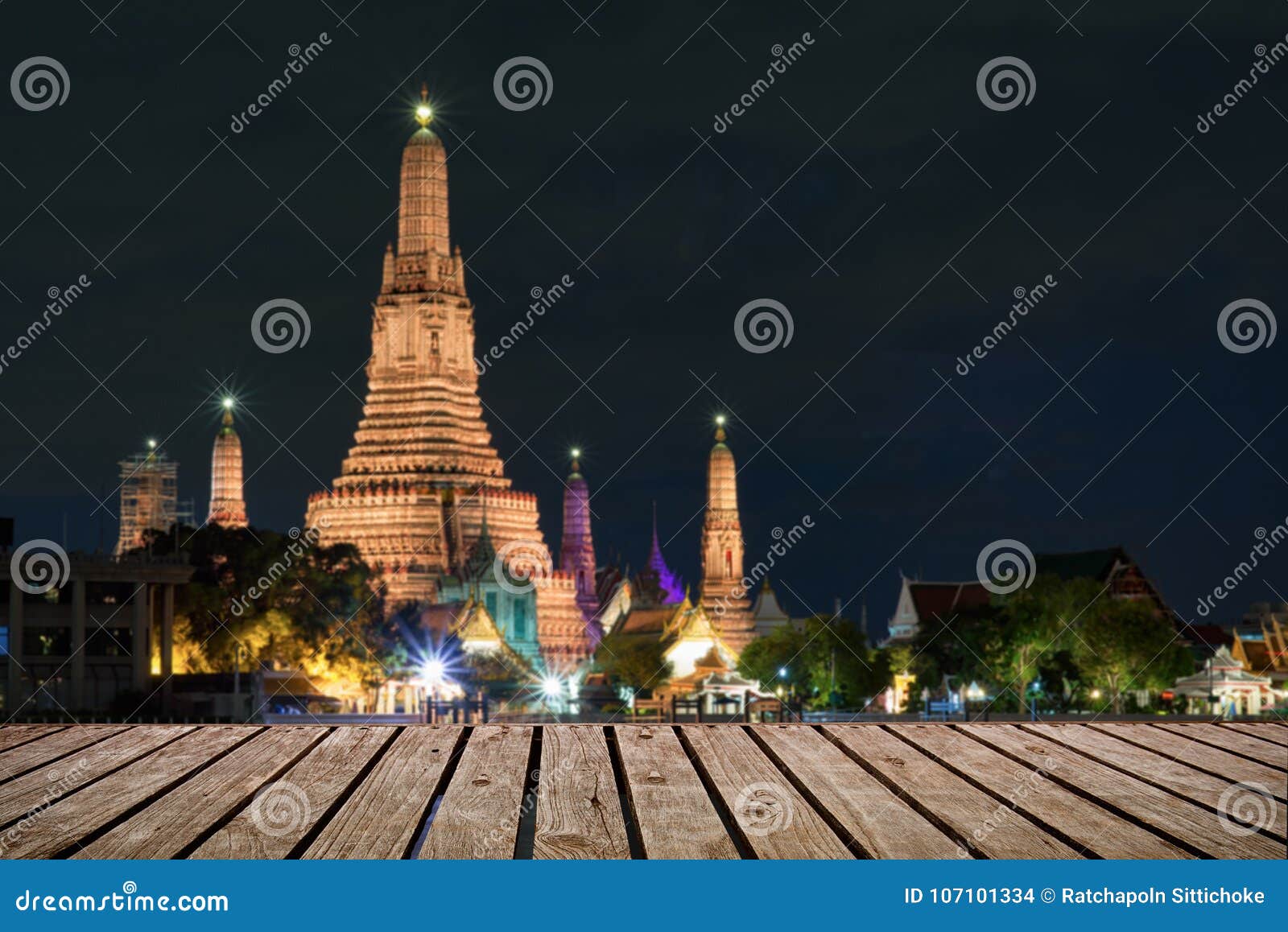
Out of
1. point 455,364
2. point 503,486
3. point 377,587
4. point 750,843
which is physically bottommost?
point 750,843

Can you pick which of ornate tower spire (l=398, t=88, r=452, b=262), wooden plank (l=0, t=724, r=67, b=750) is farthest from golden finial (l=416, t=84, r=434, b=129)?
wooden plank (l=0, t=724, r=67, b=750)

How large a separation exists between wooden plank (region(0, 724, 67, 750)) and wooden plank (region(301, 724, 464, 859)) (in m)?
1.76

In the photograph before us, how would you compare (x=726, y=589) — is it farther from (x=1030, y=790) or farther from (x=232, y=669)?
(x=1030, y=790)

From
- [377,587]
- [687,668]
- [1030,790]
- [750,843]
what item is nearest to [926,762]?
[1030,790]

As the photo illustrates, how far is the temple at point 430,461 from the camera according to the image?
77250 mm

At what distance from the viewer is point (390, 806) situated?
5805 millimetres

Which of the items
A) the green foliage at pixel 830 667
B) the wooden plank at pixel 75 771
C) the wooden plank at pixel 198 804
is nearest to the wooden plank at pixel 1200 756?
the wooden plank at pixel 198 804

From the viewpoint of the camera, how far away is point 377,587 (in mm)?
67438

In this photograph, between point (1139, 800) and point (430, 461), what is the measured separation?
7399 cm

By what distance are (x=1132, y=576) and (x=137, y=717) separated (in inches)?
1838

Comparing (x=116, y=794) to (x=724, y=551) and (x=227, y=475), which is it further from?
(x=724, y=551)

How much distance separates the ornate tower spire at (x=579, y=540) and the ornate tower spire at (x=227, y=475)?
67.5 feet

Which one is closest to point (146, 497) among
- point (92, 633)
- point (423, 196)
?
point (423, 196)

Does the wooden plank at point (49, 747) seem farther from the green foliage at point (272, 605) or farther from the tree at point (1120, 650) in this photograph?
the tree at point (1120, 650)
